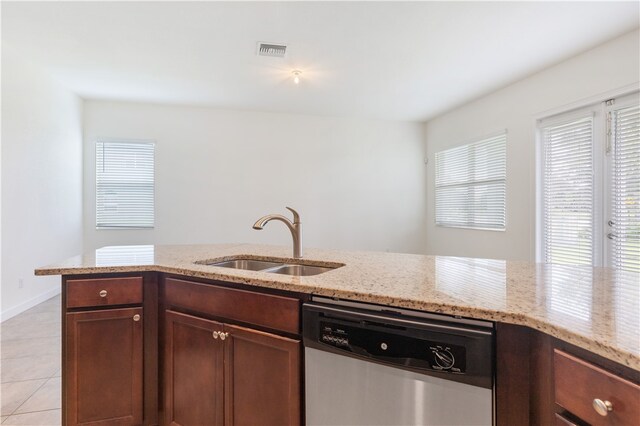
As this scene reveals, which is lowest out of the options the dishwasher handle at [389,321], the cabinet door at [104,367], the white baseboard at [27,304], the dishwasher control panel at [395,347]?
the white baseboard at [27,304]

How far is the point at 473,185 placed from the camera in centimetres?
496

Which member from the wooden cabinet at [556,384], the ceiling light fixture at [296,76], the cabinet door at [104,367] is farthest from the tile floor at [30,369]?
the ceiling light fixture at [296,76]

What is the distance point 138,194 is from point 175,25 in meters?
2.97

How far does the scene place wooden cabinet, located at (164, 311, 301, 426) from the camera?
1225 mm

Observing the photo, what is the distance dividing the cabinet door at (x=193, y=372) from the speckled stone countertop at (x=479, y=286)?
0.26 meters

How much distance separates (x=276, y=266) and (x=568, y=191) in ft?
11.2

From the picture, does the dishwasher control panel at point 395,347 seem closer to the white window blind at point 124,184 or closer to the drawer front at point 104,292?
the drawer front at point 104,292

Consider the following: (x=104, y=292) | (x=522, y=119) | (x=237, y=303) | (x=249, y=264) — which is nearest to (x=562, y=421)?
(x=237, y=303)

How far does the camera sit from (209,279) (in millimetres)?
1433

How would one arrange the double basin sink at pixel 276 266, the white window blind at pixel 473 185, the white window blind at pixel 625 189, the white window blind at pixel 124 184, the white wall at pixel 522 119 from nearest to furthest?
the double basin sink at pixel 276 266 < the white window blind at pixel 625 189 < the white wall at pixel 522 119 < the white window blind at pixel 473 185 < the white window blind at pixel 124 184

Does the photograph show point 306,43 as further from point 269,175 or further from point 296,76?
point 269,175

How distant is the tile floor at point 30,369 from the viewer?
6.17 feet

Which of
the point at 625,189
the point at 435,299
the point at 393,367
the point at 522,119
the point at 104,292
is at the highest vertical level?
the point at 522,119

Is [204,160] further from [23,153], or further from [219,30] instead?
[219,30]
